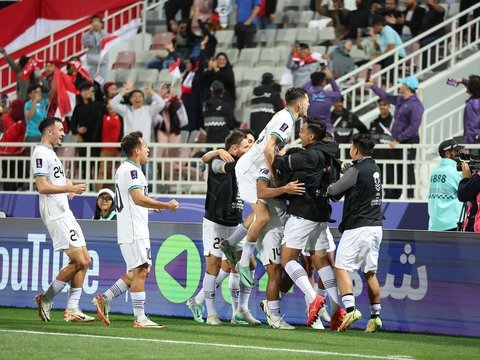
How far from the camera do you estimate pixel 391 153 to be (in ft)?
69.7

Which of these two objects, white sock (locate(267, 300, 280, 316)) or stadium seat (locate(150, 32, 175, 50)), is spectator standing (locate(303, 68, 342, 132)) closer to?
white sock (locate(267, 300, 280, 316))

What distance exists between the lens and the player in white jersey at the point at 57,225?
610 inches

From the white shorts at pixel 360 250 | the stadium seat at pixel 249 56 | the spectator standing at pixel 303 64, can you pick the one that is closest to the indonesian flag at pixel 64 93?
the stadium seat at pixel 249 56

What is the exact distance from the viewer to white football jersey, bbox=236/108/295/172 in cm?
1507

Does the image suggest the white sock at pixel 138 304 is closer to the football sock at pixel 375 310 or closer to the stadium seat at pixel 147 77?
the football sock at pixel 375 310

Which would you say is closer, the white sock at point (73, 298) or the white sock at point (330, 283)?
the white sock at point (330, 283)

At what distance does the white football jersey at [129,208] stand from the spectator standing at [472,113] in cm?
722

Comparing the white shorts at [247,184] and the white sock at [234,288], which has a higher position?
the white shorts at [247,184]

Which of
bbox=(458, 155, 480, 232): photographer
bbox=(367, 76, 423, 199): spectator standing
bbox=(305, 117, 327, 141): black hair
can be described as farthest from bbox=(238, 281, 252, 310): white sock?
bbox=(367, 76, 423, 199): spectator standing

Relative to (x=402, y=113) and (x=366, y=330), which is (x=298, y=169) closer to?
(x=366, y=330)

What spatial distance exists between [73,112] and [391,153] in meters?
6.79

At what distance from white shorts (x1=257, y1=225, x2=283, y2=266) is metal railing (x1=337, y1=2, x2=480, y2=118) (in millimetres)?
8720

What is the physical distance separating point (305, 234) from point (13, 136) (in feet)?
39.2

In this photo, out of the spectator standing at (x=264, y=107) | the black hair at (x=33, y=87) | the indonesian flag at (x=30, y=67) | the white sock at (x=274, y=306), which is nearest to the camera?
the white sock at (x=274, y=306)
